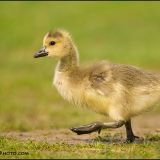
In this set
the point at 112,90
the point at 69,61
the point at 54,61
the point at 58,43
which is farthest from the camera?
the point at 54,61

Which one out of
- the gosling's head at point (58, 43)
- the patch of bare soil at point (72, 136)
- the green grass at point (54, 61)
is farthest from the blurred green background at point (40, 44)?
the gosling's head at point (58, 43)

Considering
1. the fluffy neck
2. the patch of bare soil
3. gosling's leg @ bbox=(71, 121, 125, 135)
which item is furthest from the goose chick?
the patch of bare soil

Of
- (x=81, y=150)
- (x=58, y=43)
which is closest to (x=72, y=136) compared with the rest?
(x=58, y=43)

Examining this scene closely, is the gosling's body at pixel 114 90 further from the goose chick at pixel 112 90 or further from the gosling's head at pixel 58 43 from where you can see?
the gosling's head at pixel 58 43

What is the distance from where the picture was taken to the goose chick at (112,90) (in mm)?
8719

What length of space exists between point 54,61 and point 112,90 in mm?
12566

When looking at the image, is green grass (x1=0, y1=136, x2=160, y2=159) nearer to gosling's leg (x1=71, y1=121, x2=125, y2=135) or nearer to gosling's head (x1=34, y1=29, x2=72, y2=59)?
gosling's leg (x1=71, y1=121, x2=125, y2=135)

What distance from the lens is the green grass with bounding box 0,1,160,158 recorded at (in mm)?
8484

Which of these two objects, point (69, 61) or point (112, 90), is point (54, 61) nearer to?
point (69, 61)

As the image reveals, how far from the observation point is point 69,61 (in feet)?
31.0

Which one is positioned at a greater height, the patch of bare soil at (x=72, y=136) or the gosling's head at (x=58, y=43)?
the gosling's head at (x=58, y=43)

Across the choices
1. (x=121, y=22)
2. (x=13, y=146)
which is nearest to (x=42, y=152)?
(x=13, y=146)

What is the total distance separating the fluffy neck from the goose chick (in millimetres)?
176

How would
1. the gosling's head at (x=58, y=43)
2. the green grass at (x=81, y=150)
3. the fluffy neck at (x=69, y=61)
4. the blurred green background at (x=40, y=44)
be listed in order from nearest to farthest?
the green grass at (x=81, y=150) < the fluffy neck at (x=69, y=61) < the gosling's head at (x=58, y=43) < the blurred green background at (x=40, y=44)
